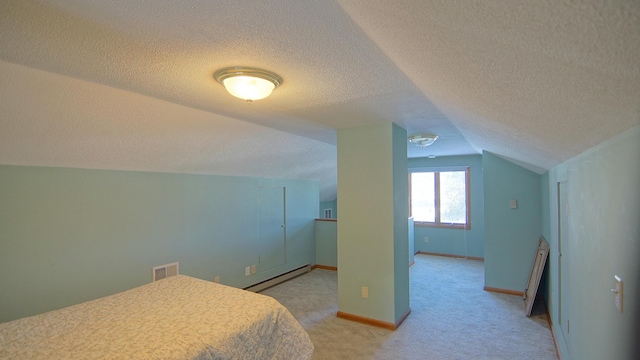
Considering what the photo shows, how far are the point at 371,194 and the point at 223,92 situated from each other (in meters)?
1.95

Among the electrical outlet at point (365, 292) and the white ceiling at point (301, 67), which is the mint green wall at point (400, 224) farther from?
the white ceiling at point (301, 67)

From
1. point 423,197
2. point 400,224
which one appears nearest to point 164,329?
point 400,224

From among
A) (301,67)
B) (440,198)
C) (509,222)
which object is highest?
(301,67)

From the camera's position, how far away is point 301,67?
1.73 meters

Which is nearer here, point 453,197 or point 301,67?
point 301,67

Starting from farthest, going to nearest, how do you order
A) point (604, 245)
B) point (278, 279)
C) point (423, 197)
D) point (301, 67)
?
point (423, 197), point (278, 279), point (301, 67), point (604, 245)

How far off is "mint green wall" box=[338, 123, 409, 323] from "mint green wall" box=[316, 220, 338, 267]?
85.3 inches

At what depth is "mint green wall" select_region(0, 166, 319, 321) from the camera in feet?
8.08

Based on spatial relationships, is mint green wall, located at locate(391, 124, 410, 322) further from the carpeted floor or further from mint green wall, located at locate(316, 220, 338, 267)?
mint green wall, located at locate(316, 220, 338, 267)

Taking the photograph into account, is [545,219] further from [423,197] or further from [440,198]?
[423,197]

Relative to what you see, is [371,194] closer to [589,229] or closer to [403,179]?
[403,179]

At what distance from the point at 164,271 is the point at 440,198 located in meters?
5.66

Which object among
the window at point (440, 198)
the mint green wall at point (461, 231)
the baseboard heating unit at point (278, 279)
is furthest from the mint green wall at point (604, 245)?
the window at point (440, 198)

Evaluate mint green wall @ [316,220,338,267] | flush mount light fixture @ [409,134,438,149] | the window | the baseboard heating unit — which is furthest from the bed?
the window
